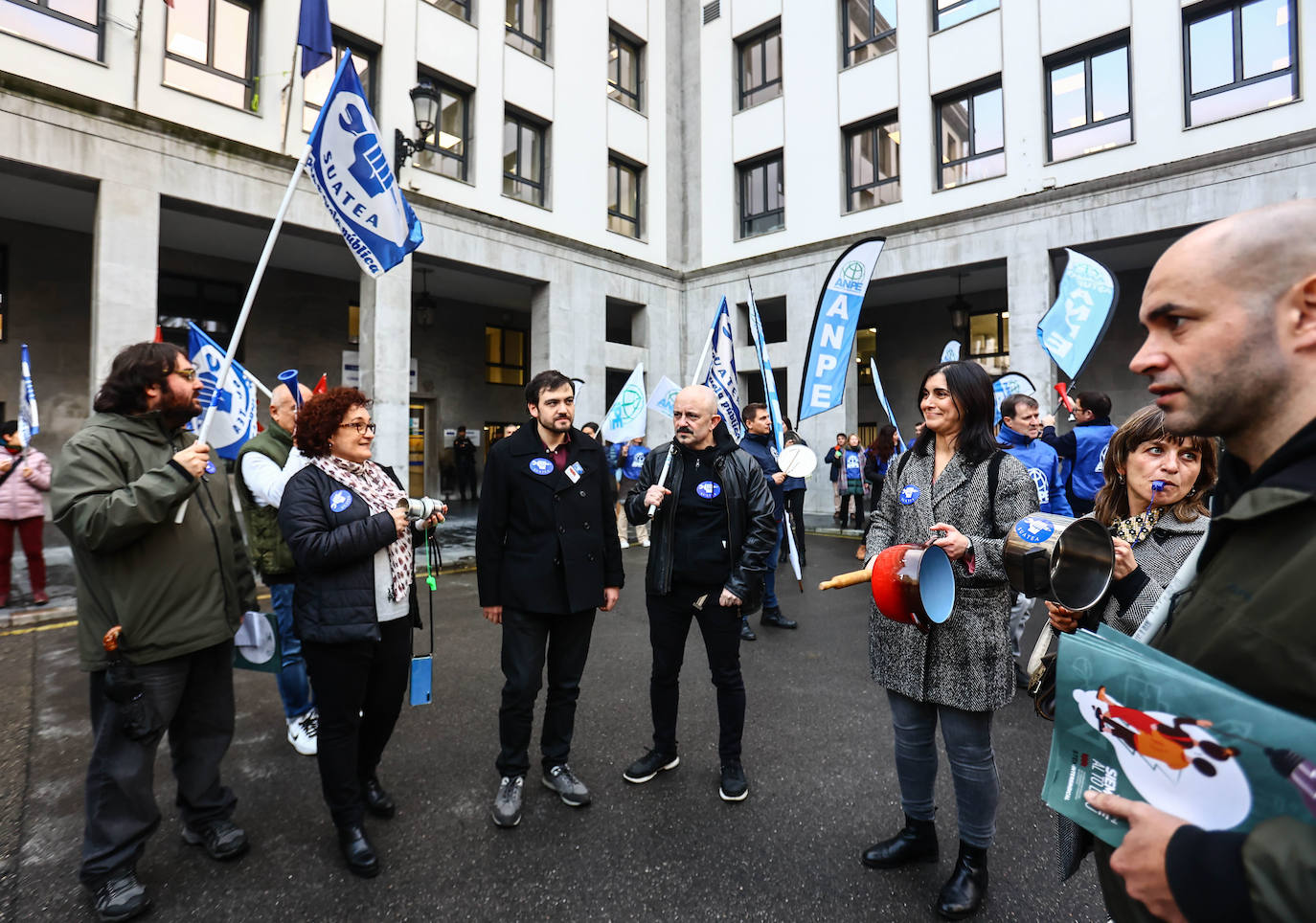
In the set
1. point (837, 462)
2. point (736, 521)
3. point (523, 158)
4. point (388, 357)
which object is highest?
point (523, 158)

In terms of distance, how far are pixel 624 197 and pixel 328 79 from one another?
7.21 m

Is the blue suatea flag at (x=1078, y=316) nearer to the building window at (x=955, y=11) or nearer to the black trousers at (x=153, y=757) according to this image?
the building window at (x=955, y=11)

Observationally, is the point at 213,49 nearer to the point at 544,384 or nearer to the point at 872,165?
the point at 544,384

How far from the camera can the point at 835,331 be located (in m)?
6.93

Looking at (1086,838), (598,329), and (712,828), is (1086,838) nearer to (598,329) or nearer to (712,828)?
(712,828)

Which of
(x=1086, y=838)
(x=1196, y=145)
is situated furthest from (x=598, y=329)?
(x=1086, y=838)

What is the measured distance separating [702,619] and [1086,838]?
2259 millimetres

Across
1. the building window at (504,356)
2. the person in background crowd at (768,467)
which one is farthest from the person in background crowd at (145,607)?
the building window at (504,356)

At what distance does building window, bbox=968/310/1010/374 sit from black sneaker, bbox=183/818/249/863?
1753 centimetres

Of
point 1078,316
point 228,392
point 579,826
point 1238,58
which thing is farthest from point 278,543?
point 1238,58

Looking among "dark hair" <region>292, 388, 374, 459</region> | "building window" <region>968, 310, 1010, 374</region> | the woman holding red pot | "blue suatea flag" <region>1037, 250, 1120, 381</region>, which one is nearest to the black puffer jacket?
"dark hair" <region>292, 388, 374, 459</region>

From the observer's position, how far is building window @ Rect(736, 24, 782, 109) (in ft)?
55.4

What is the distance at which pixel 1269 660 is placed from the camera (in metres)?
0.90

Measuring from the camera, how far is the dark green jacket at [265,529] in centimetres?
375
